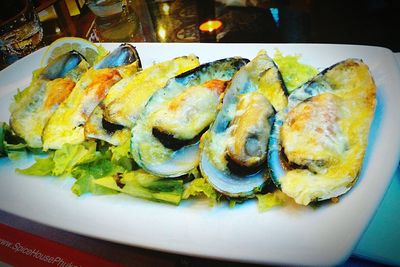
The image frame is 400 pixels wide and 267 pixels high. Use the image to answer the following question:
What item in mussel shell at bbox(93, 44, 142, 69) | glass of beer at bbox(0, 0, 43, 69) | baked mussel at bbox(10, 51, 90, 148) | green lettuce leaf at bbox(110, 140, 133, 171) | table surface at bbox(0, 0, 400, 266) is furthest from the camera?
glass of beer at bbox(0, 0, 43, 69)

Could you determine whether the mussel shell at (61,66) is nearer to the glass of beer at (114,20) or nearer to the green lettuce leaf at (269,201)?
the glass of beer at (114,20)

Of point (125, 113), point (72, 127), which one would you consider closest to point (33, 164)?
point (72, 127)

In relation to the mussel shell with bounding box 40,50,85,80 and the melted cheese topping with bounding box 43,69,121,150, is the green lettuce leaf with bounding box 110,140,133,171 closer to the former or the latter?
the melted cheese topping with bounding box 43,69,121,150

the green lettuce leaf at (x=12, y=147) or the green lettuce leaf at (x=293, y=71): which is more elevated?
the green lettuce leaf at (x=293, y=71)

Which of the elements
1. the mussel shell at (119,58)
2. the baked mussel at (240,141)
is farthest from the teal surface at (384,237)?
the mussel shell at (119,58)

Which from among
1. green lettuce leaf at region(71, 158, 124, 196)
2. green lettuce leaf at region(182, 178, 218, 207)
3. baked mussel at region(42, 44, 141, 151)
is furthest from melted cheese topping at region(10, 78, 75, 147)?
green lettuce leaf at region(182, 178, 218, 207)

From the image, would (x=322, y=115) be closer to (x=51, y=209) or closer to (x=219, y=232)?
(x=219, y=232)

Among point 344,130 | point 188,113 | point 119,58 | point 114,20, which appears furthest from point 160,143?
point 114,20
